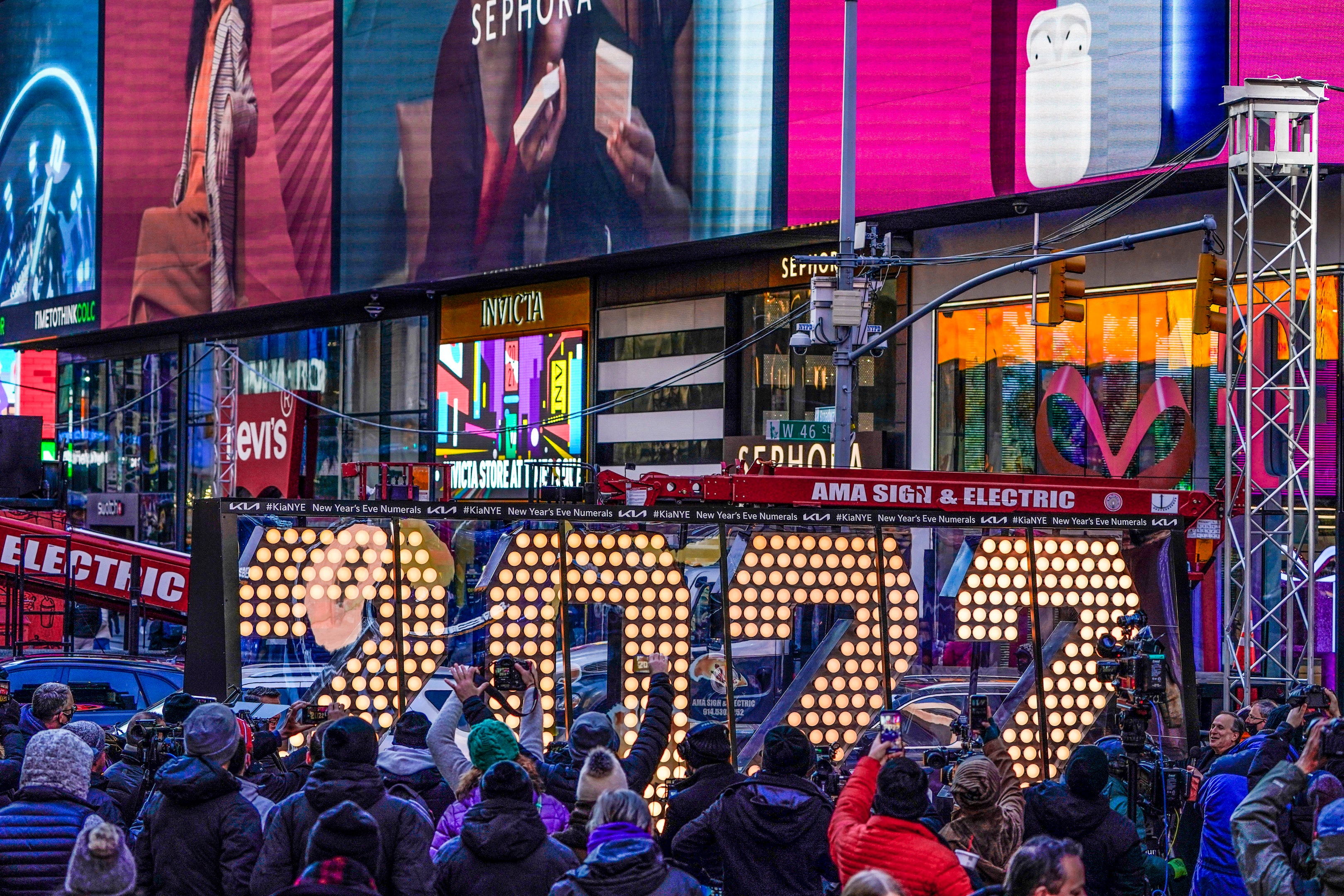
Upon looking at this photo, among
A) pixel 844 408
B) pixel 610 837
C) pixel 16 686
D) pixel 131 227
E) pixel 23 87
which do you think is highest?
pixel 23 87

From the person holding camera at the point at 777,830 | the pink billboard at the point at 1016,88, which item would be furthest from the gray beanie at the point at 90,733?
the pink billboard at the point at 1016,88

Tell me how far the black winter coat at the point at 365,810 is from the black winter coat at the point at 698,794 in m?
1.71

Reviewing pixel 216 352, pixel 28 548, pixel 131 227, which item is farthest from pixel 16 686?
pixel 131 227

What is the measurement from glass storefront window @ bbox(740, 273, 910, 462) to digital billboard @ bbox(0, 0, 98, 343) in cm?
2659

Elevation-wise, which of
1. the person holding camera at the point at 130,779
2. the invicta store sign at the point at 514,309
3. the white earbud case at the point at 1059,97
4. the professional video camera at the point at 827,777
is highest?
the white earbud case at the point at 1059,97

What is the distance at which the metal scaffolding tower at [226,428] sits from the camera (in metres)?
37.0

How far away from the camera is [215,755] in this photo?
677cm

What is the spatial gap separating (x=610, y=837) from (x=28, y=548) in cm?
1654

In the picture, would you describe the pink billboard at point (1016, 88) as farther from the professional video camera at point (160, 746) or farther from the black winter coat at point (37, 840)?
the black winter coat at point (37, 840)

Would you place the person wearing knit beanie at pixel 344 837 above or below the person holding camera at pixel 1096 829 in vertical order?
A: above

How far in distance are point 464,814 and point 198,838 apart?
113cm

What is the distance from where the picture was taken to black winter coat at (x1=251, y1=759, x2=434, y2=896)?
6.22 metres

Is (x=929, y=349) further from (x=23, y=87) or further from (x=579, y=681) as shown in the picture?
(x=23, y=87)

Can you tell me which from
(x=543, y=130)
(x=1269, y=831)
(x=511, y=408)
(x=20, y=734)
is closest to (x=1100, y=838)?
(x=1269, y=831)
